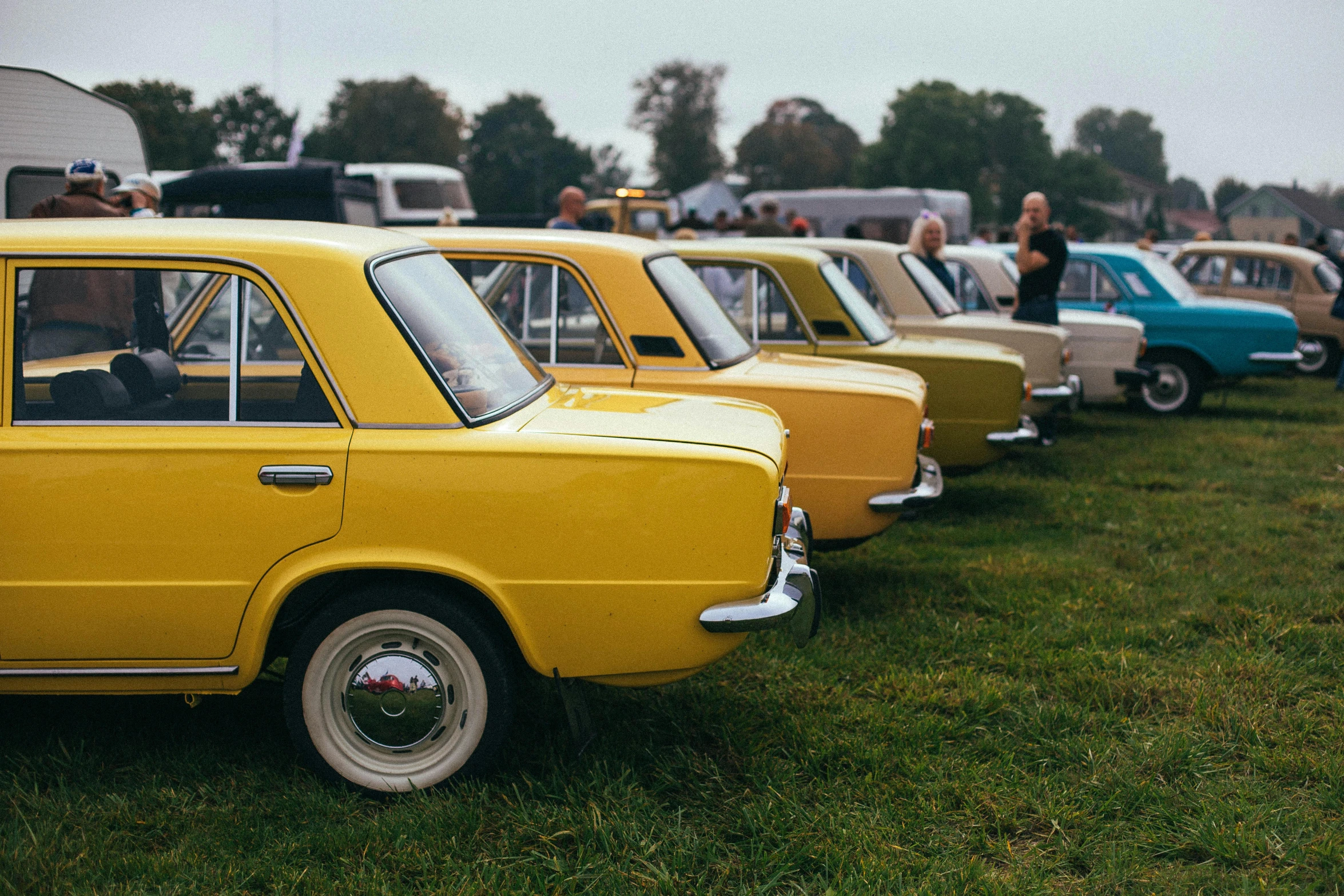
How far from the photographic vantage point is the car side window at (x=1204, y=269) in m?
14.9

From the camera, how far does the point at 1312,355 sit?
1577 cm

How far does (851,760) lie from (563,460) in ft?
4.68

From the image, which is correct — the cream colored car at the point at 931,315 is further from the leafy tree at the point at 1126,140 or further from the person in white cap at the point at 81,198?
the leafy tree at the point at 1126,140

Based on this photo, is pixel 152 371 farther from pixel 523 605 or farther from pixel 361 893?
pixel 361 893

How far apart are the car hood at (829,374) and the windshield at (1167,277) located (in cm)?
754

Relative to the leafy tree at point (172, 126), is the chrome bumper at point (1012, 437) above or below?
below

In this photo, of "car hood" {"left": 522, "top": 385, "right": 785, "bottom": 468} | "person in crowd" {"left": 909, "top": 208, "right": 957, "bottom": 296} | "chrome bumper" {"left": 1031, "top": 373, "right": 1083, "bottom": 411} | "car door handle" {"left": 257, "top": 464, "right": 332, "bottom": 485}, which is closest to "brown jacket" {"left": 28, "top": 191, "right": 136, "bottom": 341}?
"car door handle" {"left": 257, "top": 464, "right": 332, "bottom": 485}

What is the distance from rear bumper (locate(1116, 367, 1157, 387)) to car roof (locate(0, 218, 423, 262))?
891 cm

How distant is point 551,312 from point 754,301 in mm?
1821

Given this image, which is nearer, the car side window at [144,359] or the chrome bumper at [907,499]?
the car side window at [144,359]

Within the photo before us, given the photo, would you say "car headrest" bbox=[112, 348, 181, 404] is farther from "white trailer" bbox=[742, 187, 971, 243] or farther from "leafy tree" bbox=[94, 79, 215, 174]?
"leafy tree" bbox=[94, 79, 215, 174]

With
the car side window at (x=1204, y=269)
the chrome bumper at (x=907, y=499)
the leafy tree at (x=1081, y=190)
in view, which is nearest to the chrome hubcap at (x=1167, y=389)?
the car side window at (x=1204, y=269)

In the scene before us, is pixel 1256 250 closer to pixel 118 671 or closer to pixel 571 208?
pixel 571 208

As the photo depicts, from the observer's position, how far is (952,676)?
466 cm
